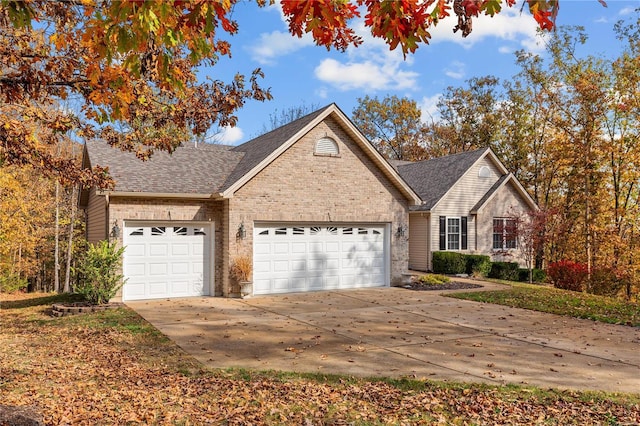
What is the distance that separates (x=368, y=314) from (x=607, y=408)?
6.96 m

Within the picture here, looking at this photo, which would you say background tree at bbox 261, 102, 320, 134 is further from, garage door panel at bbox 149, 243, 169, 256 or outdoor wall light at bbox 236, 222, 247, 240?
garage door panel at bbox 149, 243, 169, 256

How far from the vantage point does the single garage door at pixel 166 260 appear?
14.5 meters

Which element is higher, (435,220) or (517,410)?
(435,220)

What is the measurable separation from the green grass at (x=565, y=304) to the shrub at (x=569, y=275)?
3723 mm

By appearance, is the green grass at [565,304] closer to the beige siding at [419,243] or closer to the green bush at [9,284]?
the beige siding at [419,243]

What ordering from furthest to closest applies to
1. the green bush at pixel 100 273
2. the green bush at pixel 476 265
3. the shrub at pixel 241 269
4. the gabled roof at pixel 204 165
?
the green bush at pixel 476 265
the shrub at pixel 241 269
the gabled roof at pixel 204 165
the green bush at pixel 100 273

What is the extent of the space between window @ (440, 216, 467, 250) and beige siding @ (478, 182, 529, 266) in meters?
0.91

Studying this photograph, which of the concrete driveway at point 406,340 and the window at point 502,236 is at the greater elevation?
the window at point 502,236

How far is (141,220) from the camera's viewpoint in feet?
47.8

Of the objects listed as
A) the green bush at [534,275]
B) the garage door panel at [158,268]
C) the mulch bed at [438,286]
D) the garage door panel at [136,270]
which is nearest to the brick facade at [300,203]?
the mulch bed at [438,286]

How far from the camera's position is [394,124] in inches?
1769

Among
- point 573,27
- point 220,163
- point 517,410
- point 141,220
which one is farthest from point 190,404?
point 573,27

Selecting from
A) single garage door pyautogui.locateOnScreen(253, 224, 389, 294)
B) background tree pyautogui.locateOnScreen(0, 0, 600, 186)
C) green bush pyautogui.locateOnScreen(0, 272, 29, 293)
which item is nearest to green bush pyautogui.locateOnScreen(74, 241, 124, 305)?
background tree pyautogui.locateOnScreen(0, 0, 600, 186)

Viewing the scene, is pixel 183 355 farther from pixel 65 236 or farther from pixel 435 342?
pixel 65 236
